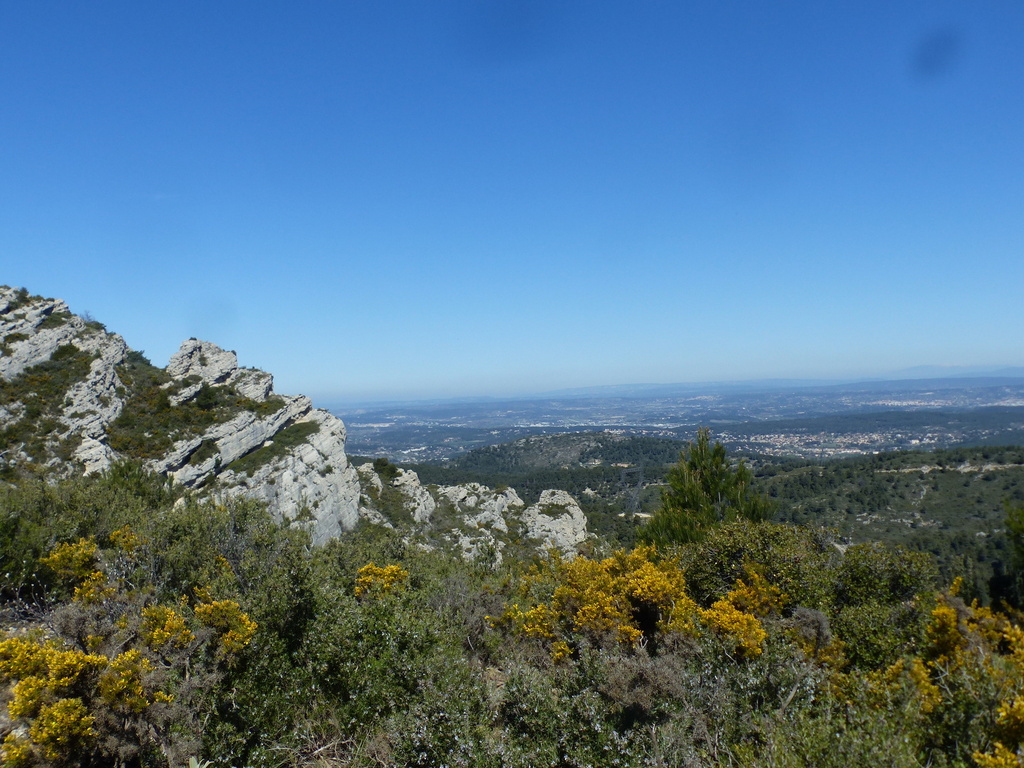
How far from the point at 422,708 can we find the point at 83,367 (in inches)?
1428

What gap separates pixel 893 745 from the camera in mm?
4238

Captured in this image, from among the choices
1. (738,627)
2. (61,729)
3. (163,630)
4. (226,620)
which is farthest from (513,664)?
(61,729)

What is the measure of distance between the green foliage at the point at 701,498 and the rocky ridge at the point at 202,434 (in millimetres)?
8531

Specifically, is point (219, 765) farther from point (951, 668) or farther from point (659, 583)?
point (951, 668)

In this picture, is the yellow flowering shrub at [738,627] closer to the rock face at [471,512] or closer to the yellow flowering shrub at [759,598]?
the yellow flowering shrub at [759,598]

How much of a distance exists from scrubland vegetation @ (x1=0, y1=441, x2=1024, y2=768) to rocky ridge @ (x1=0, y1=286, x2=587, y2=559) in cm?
1435

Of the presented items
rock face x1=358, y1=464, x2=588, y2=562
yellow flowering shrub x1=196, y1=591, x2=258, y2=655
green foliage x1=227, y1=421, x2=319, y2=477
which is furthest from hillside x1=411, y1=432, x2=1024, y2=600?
yellow flowering shrub x1=196, y1=591, x2=258, y2=655

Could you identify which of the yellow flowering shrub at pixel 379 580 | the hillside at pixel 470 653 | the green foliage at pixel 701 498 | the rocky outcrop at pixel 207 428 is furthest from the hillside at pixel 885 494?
the yellow flowering shrub at pixel 379 580

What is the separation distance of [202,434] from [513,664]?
31762mm

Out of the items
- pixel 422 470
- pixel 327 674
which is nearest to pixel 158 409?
pixel 327 674

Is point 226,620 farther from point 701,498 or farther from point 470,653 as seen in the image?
point 701,498

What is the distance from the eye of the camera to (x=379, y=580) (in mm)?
9547

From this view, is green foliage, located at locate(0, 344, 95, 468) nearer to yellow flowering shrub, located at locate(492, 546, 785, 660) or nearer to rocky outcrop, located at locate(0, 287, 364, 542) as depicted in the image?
rocky outcrop, located at locate(0, 287, 364, 542)

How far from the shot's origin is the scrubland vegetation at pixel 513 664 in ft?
16.2
